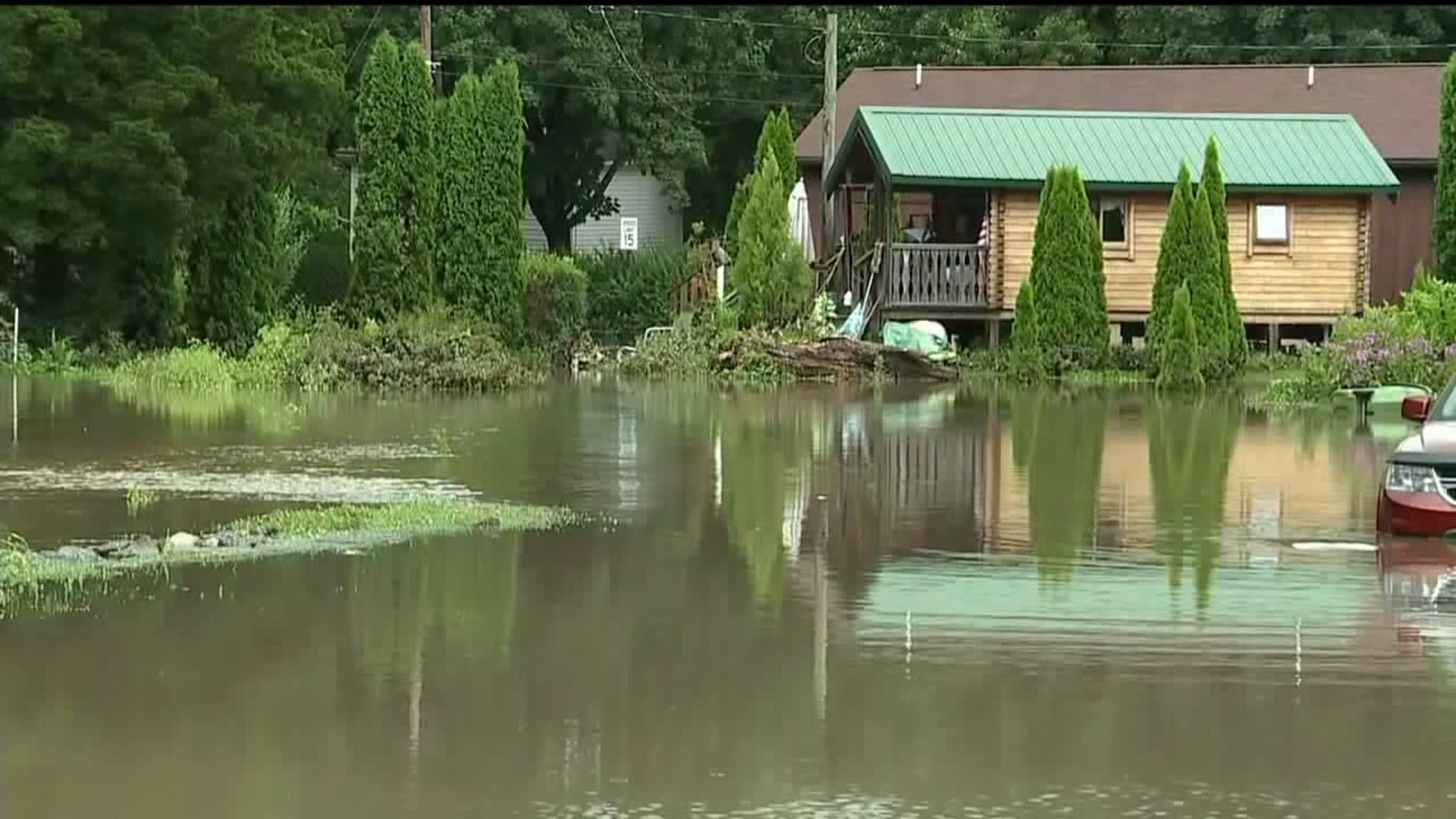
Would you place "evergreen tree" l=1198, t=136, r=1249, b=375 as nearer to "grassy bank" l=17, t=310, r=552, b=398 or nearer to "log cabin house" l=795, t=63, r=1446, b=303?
"log cabin house" l=795, t=63, r=1446, b=303

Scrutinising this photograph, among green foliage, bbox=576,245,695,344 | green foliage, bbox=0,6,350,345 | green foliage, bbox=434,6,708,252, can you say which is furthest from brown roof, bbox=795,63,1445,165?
green foliage, bbox=0,6,350,345

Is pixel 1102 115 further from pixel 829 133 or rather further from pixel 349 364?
pixel 349 364

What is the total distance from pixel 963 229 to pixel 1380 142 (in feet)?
30.9

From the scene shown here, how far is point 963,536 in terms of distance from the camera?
541 inches

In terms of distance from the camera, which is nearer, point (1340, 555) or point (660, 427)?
point (1340, 555)

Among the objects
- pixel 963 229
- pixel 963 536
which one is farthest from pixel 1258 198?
pixel 963 536

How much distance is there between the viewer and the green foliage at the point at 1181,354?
2997 cm

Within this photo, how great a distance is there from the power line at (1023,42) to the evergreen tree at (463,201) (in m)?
23.8

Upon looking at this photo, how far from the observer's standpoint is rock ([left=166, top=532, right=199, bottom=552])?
12.3m

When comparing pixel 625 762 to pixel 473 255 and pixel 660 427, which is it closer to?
pixel 660 427

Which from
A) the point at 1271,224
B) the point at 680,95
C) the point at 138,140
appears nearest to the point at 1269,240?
the point at 1271,224

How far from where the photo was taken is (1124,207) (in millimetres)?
36812

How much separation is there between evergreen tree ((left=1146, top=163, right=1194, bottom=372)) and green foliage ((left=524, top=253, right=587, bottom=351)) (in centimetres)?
1049

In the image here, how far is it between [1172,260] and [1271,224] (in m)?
5.61
